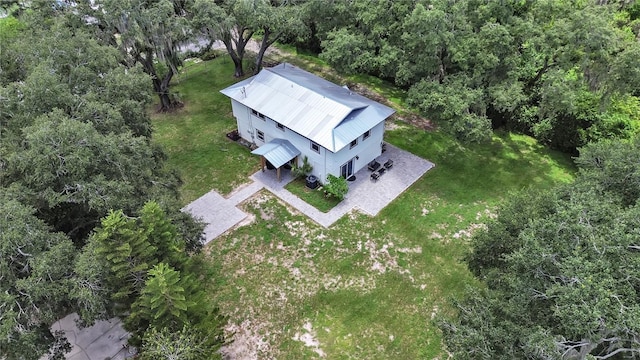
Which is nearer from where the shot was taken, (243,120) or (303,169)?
(303,169)

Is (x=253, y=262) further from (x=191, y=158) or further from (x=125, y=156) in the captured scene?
(x=191, y=158)

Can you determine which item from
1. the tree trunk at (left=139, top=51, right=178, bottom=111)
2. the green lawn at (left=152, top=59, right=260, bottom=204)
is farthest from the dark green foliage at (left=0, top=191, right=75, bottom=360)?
the tree trunk at (left=139, top=51, right=178, bottom=111)

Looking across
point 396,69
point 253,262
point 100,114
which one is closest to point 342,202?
point 253,262

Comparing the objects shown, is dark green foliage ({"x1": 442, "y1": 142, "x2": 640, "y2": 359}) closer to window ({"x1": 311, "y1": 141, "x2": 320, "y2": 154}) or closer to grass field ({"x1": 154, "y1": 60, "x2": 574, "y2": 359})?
grass field ({"x1": 154, "y1": 60, "x2": 574, "y2": 359})

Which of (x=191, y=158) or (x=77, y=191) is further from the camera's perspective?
(x=191, y=158)

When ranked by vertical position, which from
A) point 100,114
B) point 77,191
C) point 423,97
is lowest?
point 423,97

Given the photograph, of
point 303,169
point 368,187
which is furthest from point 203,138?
point 368,187

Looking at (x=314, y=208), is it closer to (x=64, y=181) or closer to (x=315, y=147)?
(x=315, y=147)
